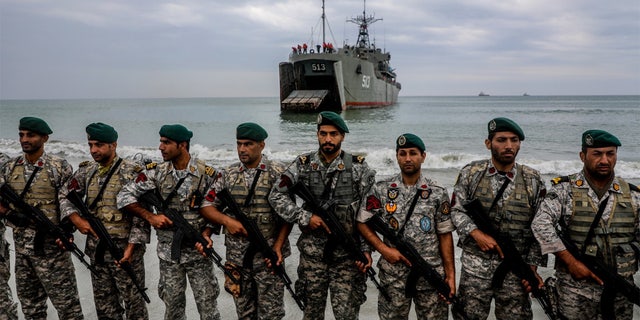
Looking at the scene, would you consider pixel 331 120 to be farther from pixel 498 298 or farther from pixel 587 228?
pixel 587 228

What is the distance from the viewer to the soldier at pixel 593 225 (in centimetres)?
266

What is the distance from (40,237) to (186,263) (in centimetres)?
140

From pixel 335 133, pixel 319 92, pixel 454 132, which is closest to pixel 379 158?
pixel 335 133

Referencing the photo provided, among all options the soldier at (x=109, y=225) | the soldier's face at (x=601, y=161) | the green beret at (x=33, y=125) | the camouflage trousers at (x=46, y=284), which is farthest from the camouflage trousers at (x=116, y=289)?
the soldier's face at (x=601, y=161)

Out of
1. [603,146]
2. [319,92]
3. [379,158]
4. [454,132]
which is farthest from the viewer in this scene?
[319,92]

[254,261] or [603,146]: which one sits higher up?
[603,146]

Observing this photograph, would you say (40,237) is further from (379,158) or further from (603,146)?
(379,158)

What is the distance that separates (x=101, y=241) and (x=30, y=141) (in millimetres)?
1201

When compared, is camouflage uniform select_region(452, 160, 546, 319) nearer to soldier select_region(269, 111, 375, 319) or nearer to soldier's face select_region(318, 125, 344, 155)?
soldier select_region(269, 111, 375, 319)

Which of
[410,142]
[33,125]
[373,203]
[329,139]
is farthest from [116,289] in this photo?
[410,142]

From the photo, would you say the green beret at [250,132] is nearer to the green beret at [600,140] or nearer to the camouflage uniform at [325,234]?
the camouflage uniform at [325,234]

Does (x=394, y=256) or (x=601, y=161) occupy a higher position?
(x=601, y=161)

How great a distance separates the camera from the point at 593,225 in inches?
106

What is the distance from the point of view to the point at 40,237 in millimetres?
3512
